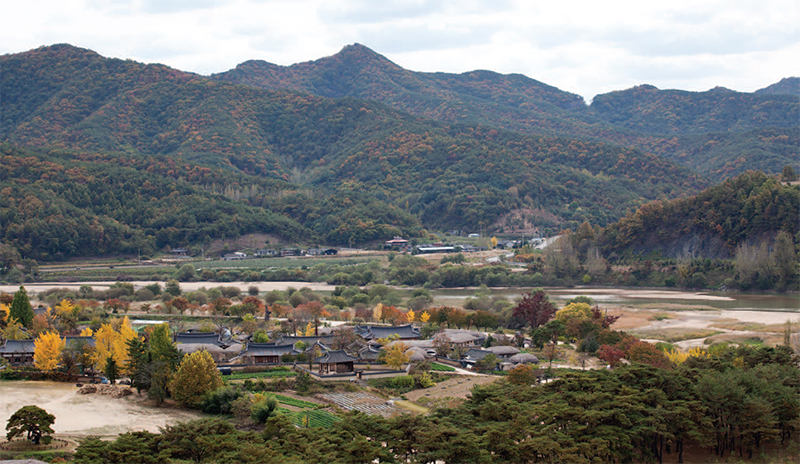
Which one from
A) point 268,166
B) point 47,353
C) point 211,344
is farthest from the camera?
→ point 268,166

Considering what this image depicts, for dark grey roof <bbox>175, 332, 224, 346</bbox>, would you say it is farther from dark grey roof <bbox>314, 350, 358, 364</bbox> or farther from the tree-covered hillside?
the tree-covered hillside

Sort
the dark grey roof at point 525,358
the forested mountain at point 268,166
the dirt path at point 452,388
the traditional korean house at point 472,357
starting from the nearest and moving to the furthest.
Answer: the dirt path at point 452,388, the dark grey roof at point 525,358, the traditional korean house at point 472,357, the forested mountain at point 268,166

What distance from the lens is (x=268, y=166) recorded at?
17875 cm

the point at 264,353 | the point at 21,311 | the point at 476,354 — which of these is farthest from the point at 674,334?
the point at 21,311

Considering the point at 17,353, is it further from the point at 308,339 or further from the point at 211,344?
the point at 308,339

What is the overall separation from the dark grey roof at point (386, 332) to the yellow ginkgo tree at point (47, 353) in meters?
17.3

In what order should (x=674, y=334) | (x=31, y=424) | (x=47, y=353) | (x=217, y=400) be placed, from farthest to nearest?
1. (x=674, y=334)
2. (x=47, y=353)
3. (x=217, y=400)
4. (x=31, y=424)

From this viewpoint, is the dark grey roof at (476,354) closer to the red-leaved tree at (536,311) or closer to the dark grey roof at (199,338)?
the red-leaved tree at (536,311)

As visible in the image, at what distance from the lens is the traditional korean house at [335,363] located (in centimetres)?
3584

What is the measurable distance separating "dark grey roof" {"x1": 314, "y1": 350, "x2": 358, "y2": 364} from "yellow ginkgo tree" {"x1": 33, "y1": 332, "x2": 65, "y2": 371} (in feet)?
41.4

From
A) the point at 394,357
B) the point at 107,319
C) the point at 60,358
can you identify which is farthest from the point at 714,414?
the point at 107,319

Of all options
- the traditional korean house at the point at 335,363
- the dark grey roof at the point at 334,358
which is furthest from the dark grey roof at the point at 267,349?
the traditional korean house at the point at 335,363

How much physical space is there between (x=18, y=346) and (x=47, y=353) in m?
4.96

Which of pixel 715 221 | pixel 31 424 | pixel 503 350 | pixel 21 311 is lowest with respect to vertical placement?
pixel 503 350
